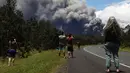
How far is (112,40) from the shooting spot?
43.4 feet

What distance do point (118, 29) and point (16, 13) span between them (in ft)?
142

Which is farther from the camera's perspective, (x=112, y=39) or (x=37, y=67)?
(x=37, y=67)

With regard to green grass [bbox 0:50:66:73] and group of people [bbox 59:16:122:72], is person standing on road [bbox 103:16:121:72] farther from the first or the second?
green grass [bbox 0:50:66:73]

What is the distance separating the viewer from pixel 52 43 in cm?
9825

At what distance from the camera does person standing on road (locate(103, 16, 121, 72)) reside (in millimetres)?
12898

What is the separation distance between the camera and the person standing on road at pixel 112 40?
12.9 m

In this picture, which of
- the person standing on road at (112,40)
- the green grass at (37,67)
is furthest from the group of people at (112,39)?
the green grass at (37,67)

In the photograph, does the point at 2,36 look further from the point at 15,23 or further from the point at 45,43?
the point at 45,43

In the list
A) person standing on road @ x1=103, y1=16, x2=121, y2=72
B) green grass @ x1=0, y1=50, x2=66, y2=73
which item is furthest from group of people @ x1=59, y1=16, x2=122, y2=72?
green grass @ x1=0, y1=50, x2=66, y2=73

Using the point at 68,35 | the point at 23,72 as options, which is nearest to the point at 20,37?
the point at 68,35

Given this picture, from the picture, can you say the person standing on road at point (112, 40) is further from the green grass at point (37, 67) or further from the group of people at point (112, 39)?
the green grass at point (37, 67)

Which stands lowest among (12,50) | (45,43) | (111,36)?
(45,43)

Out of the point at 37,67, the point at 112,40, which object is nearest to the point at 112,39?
the point at 112,40

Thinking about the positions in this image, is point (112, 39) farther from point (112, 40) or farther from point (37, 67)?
point (37, 67)
